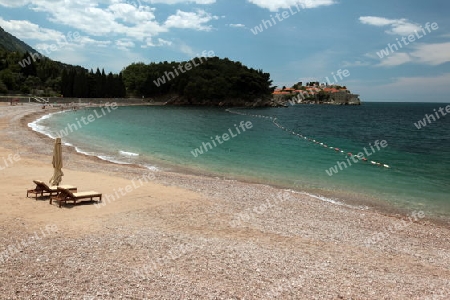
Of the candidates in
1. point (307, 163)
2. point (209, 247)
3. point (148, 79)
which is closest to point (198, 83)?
point (148, 79)

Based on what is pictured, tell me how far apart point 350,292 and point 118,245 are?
19.9 ft

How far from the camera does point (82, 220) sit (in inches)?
469

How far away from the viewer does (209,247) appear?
10.2 meters

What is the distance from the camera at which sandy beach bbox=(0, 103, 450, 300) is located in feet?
26.1

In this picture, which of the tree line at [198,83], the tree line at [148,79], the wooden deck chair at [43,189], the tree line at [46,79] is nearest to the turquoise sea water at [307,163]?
the wooden deck chair at [43,189]

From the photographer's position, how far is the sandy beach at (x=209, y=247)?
313 inches

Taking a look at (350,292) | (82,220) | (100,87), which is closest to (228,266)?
(350,292)

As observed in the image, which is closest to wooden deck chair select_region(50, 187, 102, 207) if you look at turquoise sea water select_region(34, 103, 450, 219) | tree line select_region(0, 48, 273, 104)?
turquoise sea water select_region(34, 103, 450, 219)

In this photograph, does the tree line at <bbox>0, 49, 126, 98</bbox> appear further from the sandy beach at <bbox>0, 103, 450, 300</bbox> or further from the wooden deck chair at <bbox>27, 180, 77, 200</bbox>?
the sandy beach at <bbox>0, 103, 450, 300</bbox>

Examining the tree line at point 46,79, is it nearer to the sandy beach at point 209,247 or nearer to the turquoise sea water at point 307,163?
the turquoise sea water at point 307,163

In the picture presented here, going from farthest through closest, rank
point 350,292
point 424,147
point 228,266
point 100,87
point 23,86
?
point 100,87 → point 23,86 → point 424,147 → point 228,266 → point 350,292

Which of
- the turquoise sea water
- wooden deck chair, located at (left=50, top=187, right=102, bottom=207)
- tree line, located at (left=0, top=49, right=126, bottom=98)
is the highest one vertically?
tree line, located at (left=0, top=49, right=126, bottom=98)

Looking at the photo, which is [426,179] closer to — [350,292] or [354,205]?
[354,205]

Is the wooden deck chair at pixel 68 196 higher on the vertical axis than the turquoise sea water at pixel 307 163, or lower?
higher
